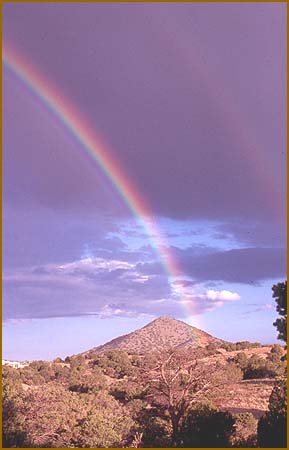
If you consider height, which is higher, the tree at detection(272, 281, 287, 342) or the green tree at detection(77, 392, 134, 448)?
the tree at detection(272, 281, 287, 342)

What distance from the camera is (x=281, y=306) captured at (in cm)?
1599

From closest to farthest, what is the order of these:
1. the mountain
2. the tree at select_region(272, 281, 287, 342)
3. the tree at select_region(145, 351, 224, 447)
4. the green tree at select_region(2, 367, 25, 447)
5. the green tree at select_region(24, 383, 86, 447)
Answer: the tree at select_region(272, 281, 287, 342), the tree at select_region(145, 351, 224, 447), the green tree at select_region(2, 367, 25, 447), the green tree at select_region(24, 383, 86, 447), the mountain

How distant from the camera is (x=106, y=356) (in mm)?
77375

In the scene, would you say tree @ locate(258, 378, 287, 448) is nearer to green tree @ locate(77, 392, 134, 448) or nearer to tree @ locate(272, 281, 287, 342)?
tree @ locate(272, 281, 287, 342)

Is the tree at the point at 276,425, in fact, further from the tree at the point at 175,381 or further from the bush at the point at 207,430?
the tree at the point at 175,381

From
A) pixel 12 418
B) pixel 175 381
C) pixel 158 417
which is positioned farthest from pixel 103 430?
pixel 158 417

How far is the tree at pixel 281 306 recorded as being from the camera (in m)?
15.4

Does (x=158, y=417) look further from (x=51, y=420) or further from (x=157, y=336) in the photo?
(x=157, y=336)

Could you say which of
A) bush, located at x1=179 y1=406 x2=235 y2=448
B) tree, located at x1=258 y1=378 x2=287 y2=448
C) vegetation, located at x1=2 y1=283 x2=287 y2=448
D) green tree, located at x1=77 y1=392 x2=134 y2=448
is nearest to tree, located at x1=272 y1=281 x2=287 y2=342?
vegetation, located at x1=2 y1=283 x2=287 y2=448

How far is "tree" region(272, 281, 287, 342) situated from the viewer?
1541cm

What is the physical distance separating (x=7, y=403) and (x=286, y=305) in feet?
62.8

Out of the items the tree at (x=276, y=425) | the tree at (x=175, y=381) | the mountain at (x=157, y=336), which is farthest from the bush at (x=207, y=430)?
the mountain at (x=157, y=336)

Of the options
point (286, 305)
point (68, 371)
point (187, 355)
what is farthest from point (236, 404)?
point (68, 371)

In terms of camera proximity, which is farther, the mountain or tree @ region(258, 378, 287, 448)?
the mountain
